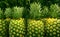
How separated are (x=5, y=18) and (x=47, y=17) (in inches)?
18.2

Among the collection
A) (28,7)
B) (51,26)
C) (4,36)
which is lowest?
(4,36)

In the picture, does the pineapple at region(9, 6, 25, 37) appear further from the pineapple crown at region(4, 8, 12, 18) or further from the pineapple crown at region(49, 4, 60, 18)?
the pineapple crown at region(49, 4, 60, 18)

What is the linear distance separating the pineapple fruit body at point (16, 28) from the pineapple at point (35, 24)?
0.07 metres

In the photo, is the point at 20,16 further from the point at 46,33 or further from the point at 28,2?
the point at 46,33

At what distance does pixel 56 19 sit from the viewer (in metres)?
1.38

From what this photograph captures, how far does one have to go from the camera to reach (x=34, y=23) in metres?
1.38

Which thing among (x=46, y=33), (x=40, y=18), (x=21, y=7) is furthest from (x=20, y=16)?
(x=46, y=33)

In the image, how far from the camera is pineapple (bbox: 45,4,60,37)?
137 centimetres

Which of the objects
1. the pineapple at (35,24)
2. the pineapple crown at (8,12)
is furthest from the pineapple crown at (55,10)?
the pineapple crown at (8,12)

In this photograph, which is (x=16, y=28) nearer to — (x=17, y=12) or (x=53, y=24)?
(x=17, y=12)

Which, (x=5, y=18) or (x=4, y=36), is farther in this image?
(x=5, y=18)

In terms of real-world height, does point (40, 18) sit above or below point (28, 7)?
below

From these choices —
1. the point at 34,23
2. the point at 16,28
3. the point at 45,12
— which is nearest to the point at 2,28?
the point at 16,28

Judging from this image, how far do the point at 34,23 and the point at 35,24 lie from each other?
0.01m
